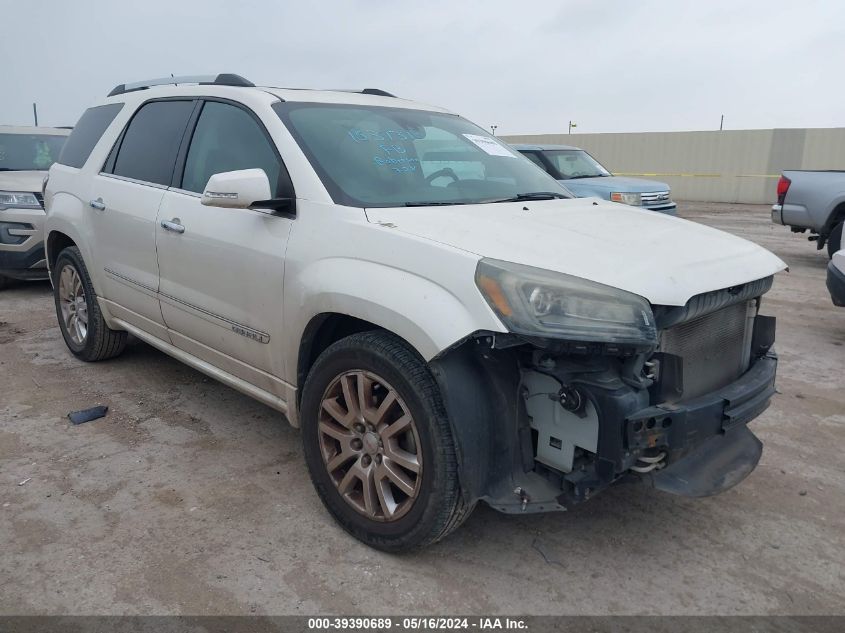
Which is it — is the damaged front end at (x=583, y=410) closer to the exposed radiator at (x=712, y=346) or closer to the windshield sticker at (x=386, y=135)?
the exposed radiator at (x=712, y=346)

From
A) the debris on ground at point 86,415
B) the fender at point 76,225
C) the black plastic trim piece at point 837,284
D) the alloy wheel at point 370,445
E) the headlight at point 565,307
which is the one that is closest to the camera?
the headlight at point 565,307

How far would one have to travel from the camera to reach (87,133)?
4898 mm

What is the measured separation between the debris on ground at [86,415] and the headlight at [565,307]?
9.45ft

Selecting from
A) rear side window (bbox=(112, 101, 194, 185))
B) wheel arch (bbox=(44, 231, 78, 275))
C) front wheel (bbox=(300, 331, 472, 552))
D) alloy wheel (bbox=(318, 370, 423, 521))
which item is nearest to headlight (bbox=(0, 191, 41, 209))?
wheel arch (bbox=(44, 231, 78, 275))

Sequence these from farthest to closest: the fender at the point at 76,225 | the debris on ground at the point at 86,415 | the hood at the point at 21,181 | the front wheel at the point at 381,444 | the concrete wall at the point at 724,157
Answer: the concrete wall at the point at 724,157 → the hood at the point at 21,181 → the fender at the point at 76,225 → the debris on ground at the point at 86,415 → the front wheel at the point at 381,444

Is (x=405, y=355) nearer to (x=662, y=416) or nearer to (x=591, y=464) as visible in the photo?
(x=591, y=464)

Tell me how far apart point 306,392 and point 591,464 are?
1228mm

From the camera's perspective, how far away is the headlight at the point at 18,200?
23.9ft

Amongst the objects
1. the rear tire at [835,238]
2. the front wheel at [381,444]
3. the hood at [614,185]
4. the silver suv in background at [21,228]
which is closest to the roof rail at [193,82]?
the front wheel at [381,444]

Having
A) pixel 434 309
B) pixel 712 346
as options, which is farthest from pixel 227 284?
pixel 712 346

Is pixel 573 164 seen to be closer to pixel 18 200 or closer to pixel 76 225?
pixel 18 200

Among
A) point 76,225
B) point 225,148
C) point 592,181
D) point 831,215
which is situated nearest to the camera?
point 225,148

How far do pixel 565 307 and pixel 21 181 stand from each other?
742 cm

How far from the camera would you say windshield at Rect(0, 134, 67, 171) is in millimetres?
8422
